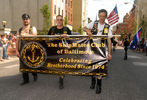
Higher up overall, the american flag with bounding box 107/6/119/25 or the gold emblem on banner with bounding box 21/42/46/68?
the american flag with bounding box 107/6/119/25

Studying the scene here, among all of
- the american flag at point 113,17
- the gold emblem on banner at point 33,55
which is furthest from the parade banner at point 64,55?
the american flag at point 113,17

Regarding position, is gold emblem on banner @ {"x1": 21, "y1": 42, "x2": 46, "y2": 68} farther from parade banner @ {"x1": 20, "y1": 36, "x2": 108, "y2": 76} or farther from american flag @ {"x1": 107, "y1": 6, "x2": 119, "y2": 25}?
american flag @ {"x1": 107, "y1": 6, "x2": 119, "y2": 25}

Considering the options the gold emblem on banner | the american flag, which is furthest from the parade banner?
the american flag

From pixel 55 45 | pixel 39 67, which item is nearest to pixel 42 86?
pixel 39 67

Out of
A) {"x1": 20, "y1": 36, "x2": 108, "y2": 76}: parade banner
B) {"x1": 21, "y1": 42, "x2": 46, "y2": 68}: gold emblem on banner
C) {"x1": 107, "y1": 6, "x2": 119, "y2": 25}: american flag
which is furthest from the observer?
{"x1": 107, "y1": 6, "x2": 119, "y2": 25}: american flag

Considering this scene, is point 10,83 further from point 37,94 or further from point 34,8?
point 34,8

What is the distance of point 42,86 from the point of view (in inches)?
204

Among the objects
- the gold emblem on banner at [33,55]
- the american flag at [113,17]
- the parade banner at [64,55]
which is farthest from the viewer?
the american flag at [113,17]

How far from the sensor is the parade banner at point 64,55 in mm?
4395

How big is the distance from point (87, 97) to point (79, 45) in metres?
1.33

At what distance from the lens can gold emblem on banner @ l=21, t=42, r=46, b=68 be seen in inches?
193

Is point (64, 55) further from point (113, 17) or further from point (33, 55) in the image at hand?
point (113, 17)

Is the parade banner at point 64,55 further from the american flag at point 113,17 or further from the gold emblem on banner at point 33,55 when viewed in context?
the american flag at point 113,17

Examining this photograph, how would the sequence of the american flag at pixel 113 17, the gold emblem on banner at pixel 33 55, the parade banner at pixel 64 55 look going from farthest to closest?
1. the american flag at pixel 113 17
2. the gold emblem on banner at pixel 33 55
3. the parade banner at pixel 64 55
